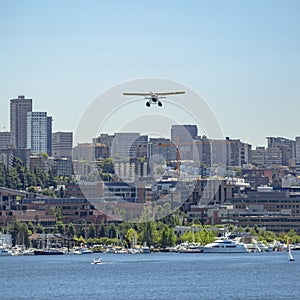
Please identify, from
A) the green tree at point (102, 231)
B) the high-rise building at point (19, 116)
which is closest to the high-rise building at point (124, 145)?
the green tree at point (102, 231)

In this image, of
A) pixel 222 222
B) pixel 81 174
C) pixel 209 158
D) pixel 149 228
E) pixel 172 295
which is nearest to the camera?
pixel 172 295

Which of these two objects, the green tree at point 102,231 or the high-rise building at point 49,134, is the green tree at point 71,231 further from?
the high-rise building at point 49,134

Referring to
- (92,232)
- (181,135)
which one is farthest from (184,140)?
(92,232)

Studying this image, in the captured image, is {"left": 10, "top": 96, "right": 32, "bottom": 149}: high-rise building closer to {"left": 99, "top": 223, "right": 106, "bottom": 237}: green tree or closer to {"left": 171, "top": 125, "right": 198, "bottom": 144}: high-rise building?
{"left": 171, "top": 125, "right": 198, "bottom": 144}: high-rise building

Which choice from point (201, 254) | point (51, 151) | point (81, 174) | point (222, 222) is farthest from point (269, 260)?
point (51, 151)

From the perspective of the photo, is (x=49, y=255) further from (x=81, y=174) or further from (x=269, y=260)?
(x=81, y=174)

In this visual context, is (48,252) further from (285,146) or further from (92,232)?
(285,146)

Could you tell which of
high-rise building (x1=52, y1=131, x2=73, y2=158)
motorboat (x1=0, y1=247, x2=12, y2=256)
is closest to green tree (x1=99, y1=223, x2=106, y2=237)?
motorboat (x1=0, y1=247, x2=12, y2=256)
